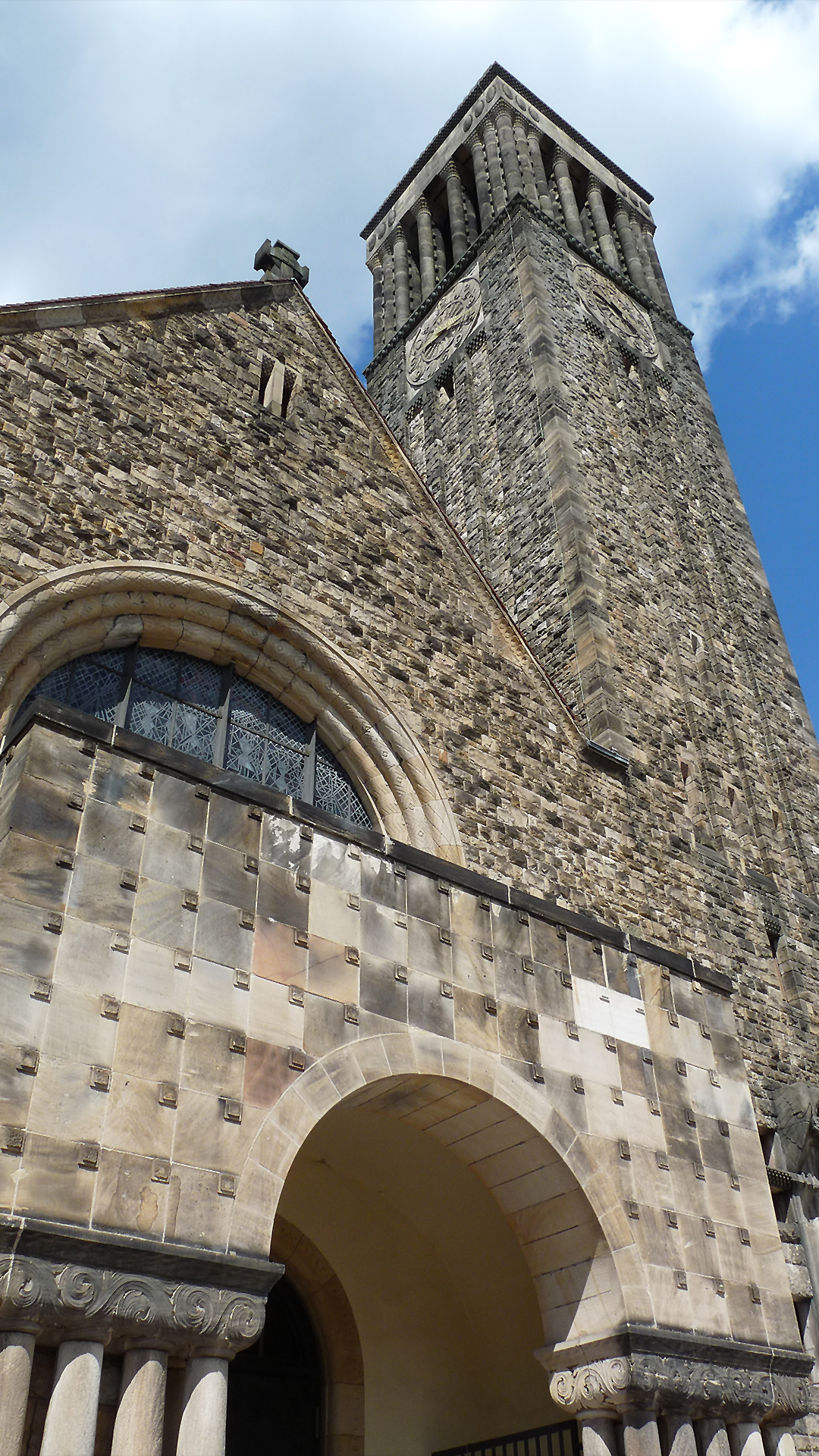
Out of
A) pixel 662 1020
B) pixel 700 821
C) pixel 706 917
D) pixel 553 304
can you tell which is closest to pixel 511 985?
pixel 662 1020

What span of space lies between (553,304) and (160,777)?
46.2 ft

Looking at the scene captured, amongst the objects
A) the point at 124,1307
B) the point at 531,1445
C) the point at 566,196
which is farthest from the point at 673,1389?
the point at 566,196

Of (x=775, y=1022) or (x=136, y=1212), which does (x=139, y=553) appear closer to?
(x=136, y=1212)

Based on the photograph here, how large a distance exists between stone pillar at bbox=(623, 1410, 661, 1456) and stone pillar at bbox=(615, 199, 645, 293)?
18.9 m

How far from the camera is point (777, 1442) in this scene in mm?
7445

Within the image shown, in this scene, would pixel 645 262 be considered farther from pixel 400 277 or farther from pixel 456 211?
pixel 400 277

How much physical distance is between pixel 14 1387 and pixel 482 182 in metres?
21.3

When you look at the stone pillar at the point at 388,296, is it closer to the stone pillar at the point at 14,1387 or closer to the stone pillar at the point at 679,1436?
the stone pillar at the point at 679,1436

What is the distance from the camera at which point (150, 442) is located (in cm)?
992

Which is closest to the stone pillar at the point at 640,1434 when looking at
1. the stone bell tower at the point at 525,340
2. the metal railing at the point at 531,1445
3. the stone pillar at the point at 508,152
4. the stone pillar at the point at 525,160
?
the metal railing at the point at 531,1445

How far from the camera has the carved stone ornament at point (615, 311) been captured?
63.6ft

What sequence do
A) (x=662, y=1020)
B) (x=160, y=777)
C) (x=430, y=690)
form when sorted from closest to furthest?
(x=160, y=777), (x=662, y=1020), (x=430, y=690)

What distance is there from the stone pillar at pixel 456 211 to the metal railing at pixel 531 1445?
18.0 m

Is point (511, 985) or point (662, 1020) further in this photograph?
point (662, 1020)
